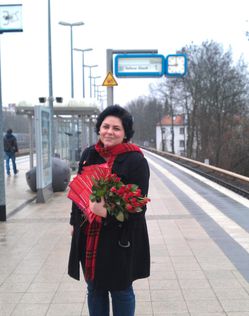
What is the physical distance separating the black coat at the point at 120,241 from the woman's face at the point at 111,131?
0.38 ft

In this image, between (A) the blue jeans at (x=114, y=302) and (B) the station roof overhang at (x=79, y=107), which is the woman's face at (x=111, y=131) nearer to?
(A) the blue jeans at (x=114, y=302)

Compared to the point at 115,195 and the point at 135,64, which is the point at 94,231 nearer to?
the point at 115,195

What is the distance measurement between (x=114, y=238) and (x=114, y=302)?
454 mm

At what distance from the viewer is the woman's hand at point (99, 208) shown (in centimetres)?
279

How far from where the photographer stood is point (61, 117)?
75.9 feet

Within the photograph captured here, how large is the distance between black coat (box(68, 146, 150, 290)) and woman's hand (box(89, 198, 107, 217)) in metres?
0.09

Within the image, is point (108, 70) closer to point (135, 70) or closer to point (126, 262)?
point (135, 70)

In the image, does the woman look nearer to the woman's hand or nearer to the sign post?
the woman's hand

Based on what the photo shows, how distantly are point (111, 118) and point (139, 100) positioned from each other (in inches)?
3529

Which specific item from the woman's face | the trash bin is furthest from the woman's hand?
the trash bin

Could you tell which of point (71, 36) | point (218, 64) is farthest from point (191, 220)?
point (218, 64)

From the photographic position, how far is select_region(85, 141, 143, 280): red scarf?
298 centimetres

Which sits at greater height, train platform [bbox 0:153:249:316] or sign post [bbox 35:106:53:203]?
sign post [bbox 35:106:53:203]

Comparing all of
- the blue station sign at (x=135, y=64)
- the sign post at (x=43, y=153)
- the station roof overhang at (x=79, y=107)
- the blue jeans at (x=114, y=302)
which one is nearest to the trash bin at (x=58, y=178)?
the sign post at (x=43, y=153)
